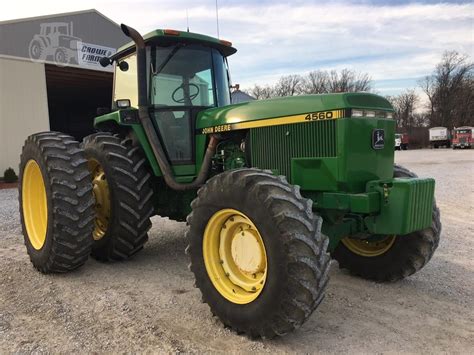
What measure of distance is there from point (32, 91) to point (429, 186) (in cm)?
1462

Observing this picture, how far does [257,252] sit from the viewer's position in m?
3.25

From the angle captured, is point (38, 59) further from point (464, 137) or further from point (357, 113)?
point (464, 137)

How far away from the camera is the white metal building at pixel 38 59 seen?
1443cm

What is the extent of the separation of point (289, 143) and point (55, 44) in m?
14.0

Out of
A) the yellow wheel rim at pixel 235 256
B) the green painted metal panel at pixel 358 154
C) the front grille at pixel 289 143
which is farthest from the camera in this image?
the front grille at pixel 289 143

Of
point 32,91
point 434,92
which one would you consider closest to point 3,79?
point 32,91

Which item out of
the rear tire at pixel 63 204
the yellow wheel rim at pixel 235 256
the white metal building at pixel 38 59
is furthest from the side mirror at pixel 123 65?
the white metal building at pixel 38 59

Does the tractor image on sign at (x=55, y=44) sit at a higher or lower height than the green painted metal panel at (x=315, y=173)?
higher

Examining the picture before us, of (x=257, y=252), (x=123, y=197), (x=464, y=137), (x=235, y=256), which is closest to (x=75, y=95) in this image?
(x=123, y=197)

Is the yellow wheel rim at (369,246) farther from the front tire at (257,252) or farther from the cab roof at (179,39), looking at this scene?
the cab roof at (179,39)

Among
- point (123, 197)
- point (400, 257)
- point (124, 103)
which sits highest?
point (124, 103)

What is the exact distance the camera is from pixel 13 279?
4.57 meters

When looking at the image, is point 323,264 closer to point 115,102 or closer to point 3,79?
point 115,102

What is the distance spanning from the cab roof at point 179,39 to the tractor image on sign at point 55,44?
1156 cm
